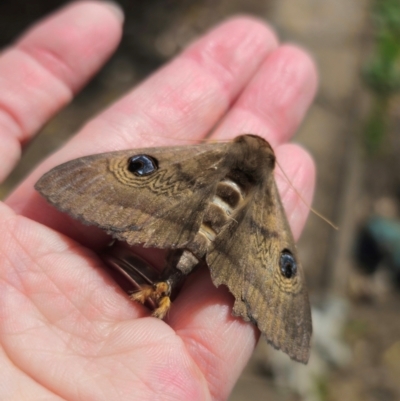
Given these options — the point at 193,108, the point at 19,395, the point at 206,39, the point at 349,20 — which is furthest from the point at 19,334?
the point at 349,20

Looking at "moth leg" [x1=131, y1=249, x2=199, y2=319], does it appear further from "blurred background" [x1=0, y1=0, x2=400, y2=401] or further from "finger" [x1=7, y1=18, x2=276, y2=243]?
"blurred background" [x1=0, y1=0, x2=400, y2=401]

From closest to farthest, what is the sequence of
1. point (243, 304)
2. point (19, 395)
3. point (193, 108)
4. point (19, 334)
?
point (19, 395) → point (19, 334) → point (243, 304) → point (193, 108)

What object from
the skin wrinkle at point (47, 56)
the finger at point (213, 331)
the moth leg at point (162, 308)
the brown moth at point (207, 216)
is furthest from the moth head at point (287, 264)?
Result: the skin wrinkle at point (47, 56)

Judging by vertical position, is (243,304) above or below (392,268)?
above

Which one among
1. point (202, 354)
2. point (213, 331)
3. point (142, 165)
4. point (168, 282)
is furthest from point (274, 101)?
point (202, 354)

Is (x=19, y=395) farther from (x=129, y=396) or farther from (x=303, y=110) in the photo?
(x=303, y=110)

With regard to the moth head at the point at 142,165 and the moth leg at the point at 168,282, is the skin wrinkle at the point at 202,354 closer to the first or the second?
the moth leg at the point at 168,282
